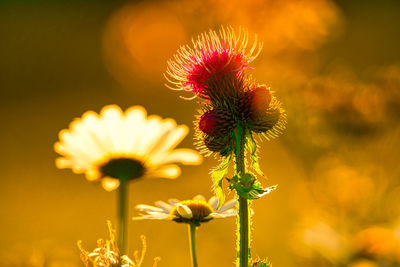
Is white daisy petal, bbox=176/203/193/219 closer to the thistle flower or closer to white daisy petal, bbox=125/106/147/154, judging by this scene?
the thistle flower

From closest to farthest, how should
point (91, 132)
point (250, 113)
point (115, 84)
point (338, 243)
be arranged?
point (250, 113), point (91, 132), point (338, 243), point (115, 84)

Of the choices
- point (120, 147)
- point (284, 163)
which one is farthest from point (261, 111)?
point (284, 163)

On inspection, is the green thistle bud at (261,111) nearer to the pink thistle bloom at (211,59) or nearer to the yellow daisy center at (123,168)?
the pink thistle bloom at (211,59)

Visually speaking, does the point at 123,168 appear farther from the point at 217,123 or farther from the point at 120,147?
the point at 217,123

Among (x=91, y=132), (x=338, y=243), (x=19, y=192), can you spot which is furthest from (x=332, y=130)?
(x=19, y=192)

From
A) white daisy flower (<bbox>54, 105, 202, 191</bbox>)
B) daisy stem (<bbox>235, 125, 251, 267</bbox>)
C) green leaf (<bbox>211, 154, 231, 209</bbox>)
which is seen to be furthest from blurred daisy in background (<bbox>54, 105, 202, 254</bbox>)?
daisy stem (<bbox>235, 125, 251, 267</bbox>)

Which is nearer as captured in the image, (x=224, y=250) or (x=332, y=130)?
(x=332, y=130)

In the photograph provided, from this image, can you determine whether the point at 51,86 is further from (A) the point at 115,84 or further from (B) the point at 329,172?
(B) the point at 329,172
